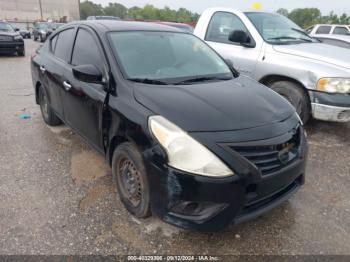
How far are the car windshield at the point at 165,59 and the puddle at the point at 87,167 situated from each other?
49.2 inches

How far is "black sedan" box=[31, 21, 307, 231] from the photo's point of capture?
2.07 m

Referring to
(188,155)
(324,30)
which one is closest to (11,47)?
(188,155)

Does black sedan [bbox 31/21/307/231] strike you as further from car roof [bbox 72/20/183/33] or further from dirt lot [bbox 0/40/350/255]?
dirt lot [bbox 0/40/350/255]

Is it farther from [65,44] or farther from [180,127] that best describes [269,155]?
[65,44]

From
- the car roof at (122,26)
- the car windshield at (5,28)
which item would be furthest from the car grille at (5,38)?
the car roof at (122,26)

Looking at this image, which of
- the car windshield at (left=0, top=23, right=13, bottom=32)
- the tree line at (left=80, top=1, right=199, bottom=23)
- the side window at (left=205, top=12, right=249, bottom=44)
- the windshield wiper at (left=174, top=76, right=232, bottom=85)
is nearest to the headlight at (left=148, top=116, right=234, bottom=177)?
the windshield wiper at (left=174, top=76, right=232, bottom=85)

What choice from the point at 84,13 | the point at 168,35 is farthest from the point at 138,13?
the point at 168,35

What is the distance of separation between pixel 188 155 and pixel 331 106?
9.34 feet

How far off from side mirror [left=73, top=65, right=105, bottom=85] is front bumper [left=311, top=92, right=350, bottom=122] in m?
2.95

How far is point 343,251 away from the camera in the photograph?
2.34 meters

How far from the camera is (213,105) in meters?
2.44

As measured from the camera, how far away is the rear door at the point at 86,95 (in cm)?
291

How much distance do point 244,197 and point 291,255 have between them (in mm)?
669

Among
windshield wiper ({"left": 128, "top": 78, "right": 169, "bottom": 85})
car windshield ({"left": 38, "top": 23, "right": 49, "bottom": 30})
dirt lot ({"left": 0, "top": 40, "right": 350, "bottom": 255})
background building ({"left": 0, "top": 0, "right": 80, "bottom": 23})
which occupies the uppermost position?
background building ({"left": 0, "top": 0, "right": 80, "bottom": 23})
